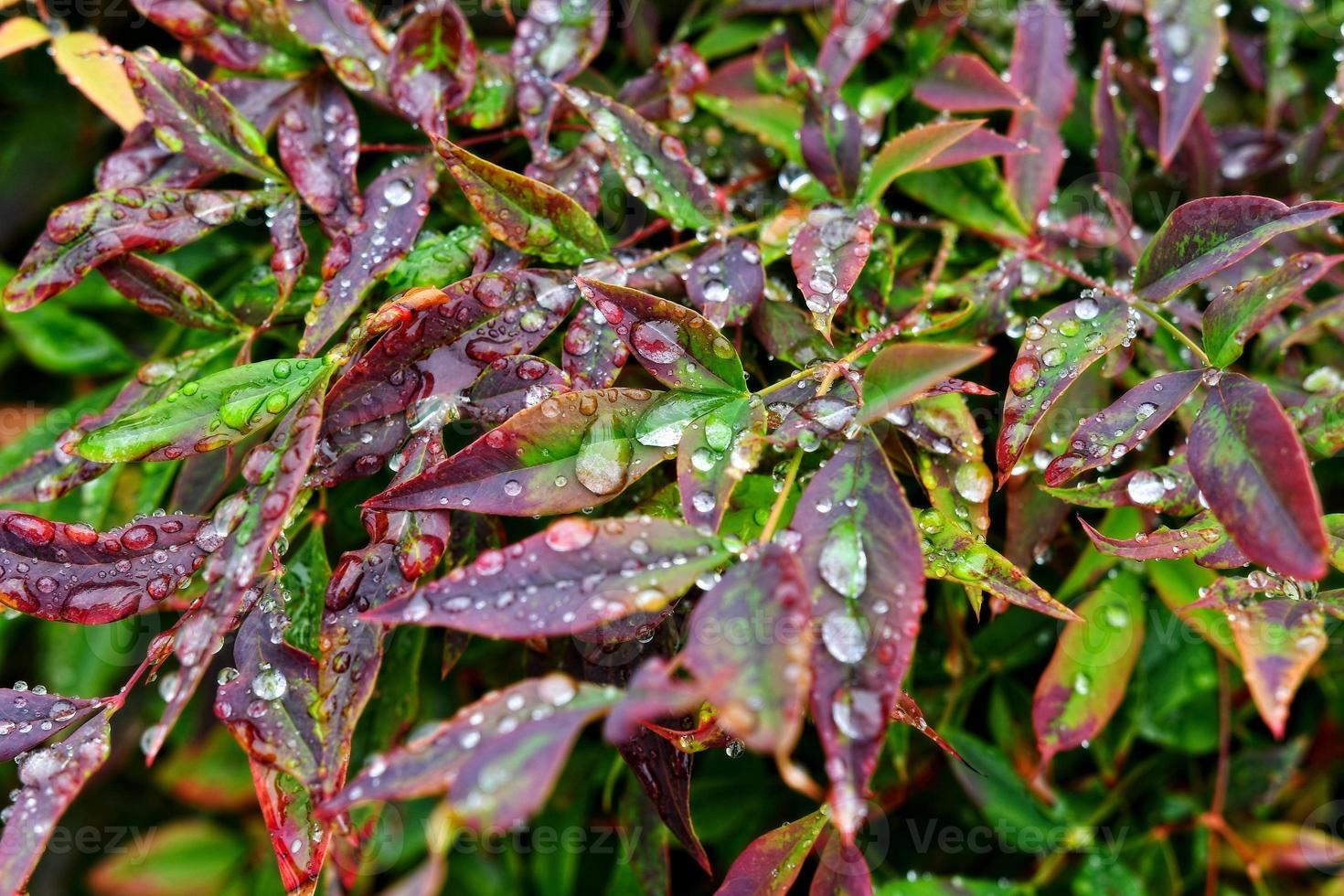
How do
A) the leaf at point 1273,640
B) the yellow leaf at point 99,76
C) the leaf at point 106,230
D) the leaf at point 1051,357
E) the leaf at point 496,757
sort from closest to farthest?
the leaf at point 496,757 → the leaf at point 1273,640 → the leaf at point 1051,357 → the leaf at point 106,230 → the yellow leaf at point 99,76

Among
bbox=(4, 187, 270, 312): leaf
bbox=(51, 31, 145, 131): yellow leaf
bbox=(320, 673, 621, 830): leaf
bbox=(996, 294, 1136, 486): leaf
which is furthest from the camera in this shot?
bbox=(51, 31, 145, 131): yellow leaf

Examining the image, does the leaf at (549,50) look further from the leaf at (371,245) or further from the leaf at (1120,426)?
the leaf at (1120,426)

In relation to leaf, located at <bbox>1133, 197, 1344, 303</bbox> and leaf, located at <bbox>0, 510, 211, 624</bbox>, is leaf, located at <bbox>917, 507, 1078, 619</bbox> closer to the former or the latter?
leaf, located at <bbox>1133, 197, 1344, 303</bbox>

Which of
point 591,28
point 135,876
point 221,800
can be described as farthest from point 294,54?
point 135,876

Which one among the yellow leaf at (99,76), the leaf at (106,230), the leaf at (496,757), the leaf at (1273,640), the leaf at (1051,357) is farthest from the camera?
the yellow leaf at (99,76)

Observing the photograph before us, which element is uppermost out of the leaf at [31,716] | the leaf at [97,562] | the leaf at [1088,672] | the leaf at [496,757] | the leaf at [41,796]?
the leaf at [496,757]

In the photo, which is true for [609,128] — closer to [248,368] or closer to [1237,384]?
[248,368]

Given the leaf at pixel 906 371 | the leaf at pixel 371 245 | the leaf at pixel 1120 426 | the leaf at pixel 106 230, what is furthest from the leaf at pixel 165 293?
the leaf at pixel 1120 426

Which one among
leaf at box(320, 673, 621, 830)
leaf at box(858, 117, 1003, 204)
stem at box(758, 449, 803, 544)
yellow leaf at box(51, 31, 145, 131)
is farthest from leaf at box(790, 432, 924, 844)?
yellow leaf at box(51, 31, 145, 131)
